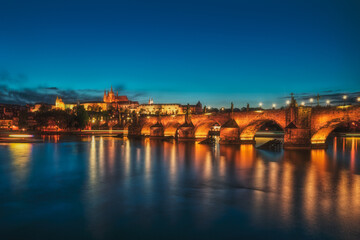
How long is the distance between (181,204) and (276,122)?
926 inches

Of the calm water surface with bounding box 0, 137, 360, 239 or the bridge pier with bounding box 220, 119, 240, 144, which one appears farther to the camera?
the bridge pier with bounding box 220, 119, 240, 144

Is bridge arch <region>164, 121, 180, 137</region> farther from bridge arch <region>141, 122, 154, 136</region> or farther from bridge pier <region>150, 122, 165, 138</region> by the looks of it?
bridge arch <region>141, 122, 154, 136</region>

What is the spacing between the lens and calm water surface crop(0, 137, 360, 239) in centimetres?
775

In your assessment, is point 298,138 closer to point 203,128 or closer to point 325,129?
point 325,129

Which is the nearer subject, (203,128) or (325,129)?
(325,129)

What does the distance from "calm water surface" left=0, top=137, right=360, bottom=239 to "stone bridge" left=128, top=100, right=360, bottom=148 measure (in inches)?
356

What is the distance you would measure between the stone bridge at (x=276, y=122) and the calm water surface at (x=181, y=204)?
905cm

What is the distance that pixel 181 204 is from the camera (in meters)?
10.3

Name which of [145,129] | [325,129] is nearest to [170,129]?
[145,129]

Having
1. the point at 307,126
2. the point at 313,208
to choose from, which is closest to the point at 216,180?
the point at 313,208

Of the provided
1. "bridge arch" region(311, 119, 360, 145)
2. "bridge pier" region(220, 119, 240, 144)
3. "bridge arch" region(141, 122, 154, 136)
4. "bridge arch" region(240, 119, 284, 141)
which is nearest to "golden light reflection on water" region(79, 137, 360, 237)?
"bridge arch" region(311, 119, 360, 145)

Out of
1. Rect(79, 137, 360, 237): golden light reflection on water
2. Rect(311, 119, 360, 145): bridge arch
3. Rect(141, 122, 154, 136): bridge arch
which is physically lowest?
Rect(79, 137, 360, 237): golden light reflection on water

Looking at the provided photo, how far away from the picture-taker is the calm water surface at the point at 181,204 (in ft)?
25.4

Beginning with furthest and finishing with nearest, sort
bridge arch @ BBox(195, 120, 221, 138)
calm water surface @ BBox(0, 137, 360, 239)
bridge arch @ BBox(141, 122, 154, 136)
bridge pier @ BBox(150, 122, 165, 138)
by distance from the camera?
bridge arch @ BBox(141, 122, 154, 136), bridge pier @ BBox(150, 122, 165, 138), bridge arch @ BBox(195, 120, 221, 138), calm water surface @ BBox(0, 137, 360, 239)
